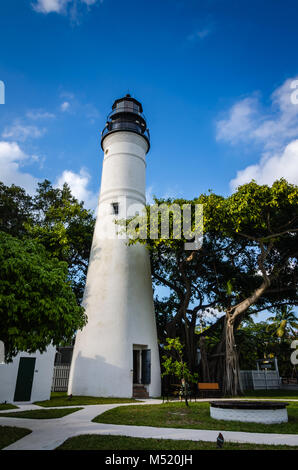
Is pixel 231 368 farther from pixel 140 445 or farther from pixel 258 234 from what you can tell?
pixel 140 445

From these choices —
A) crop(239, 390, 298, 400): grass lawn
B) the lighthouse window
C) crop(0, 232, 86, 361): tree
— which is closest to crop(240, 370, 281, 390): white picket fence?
crop(239, 390, 298, 400): grass lawn

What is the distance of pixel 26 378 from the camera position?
14516 millimetres

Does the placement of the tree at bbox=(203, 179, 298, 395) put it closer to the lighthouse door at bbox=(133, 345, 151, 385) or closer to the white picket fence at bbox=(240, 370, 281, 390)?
the lighthouse door at bbox=(133, 345, 151, 385)

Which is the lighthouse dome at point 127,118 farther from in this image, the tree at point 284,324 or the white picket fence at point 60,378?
the tree at point 284,324

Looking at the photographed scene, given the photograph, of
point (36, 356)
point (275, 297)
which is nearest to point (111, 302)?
point (36, 356)

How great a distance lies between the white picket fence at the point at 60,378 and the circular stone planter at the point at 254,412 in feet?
46.0

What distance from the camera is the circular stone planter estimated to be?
8.26 m

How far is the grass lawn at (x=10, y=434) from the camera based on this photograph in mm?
6052

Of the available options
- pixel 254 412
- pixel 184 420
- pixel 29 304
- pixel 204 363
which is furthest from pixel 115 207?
pixel 254 412

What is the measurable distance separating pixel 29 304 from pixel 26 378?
377 inches

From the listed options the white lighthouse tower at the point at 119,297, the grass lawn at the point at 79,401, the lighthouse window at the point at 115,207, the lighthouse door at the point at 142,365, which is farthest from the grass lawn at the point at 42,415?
the lighthouse window at the point at 115,207
